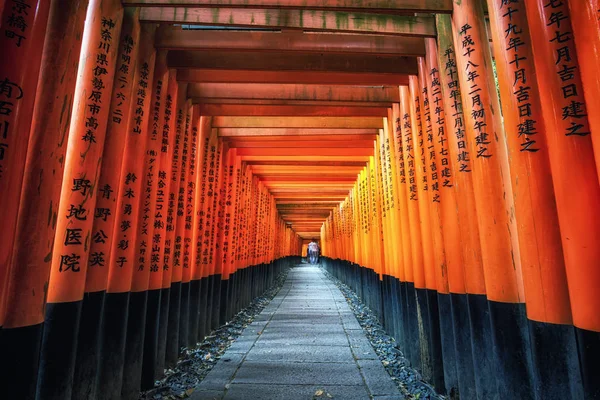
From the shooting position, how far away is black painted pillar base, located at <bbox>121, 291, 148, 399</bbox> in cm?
337

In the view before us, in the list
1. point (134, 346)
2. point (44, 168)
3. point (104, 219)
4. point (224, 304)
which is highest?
point (44, 168)

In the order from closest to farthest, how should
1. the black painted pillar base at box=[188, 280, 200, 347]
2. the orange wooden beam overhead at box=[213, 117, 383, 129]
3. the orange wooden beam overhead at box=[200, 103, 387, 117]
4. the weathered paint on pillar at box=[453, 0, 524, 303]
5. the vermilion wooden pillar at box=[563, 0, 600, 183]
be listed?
the vermilion wooden pillar at box=[563, 0, 600, 183]
the weathered paint on pillar at box=[453, 0, 524, 303]
the black painted pillar base at box=[188, 280, 200, 347]
the orange wooden beam overhead at box=[200, 103, 387, 117]
the orange wooden beam overhead at box=[213, 117, 383, 129]

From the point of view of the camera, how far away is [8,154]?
1741 millimetres

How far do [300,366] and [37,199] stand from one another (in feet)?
11.6

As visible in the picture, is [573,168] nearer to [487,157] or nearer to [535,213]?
[535,213]

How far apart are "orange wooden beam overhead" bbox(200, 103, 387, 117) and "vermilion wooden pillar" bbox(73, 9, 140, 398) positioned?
95.9 inches

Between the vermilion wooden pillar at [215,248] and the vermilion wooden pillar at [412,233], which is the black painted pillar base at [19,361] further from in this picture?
the vermilion wooden pillar at [215,248]

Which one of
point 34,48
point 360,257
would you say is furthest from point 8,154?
point 360,257

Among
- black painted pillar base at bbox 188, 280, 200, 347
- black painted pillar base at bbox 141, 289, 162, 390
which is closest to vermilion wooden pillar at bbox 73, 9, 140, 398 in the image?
black painted pillar base at bbox 141, 289, 162, 390

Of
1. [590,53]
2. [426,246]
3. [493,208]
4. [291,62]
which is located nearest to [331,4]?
[291,62]

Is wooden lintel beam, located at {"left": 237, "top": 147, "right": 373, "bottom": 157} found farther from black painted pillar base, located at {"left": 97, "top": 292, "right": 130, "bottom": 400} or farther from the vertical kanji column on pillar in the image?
the vertical kanji column on pillar

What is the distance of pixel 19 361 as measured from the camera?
6.44ft

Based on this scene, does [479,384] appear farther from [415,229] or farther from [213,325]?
[213,325]

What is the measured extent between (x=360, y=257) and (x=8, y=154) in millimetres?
9165
